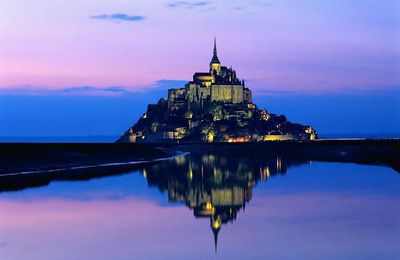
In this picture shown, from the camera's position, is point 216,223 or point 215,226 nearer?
point 215,226

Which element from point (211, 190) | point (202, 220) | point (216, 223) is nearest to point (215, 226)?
point (216, 223)

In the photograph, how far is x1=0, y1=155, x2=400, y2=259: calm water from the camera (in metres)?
18.4

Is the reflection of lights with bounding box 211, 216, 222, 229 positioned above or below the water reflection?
above

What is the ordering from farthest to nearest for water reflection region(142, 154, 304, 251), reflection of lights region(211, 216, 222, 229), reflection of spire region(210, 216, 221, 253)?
1. water reflection region(142, 154, 304, 251)
2. reflection of lights region(211, 216, 222, 229)
3. reflection of spire region(210, 216, 221, 253)

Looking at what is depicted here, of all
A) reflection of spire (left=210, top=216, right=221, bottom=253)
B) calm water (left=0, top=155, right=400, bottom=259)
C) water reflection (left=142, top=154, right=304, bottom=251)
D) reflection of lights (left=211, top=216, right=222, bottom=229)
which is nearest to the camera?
calm water (left=0, top=155, right=400, bottom=259)

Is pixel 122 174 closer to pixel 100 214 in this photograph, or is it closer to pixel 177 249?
pixel 100 214

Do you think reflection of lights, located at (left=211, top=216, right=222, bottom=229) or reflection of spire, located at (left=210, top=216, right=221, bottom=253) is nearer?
reflection of spire, located at (left=210, top=216, right=221, bottom=253)

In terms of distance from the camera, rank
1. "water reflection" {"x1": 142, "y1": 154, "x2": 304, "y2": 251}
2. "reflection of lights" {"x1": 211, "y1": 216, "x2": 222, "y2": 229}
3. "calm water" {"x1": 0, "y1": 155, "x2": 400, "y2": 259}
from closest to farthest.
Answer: "calm water" {"x1": 0, "y1": 155, "x2": 400, "y2": 259}
"reflection of lights" {"x1": 211, "y1": 216, "x2": 222, "y2": 229}
"water reflection" {"x1": 142, "y1": 154, "x2": 304, "y2": 251}

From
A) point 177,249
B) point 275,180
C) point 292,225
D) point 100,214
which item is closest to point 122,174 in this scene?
point 275,180

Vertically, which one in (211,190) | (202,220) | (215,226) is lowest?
(211,190)

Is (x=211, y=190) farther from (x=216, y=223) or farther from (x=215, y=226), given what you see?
(x=215, y=226)

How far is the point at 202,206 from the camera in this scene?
29703 mm

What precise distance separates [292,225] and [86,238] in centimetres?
741

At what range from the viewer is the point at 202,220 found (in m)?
24.5
